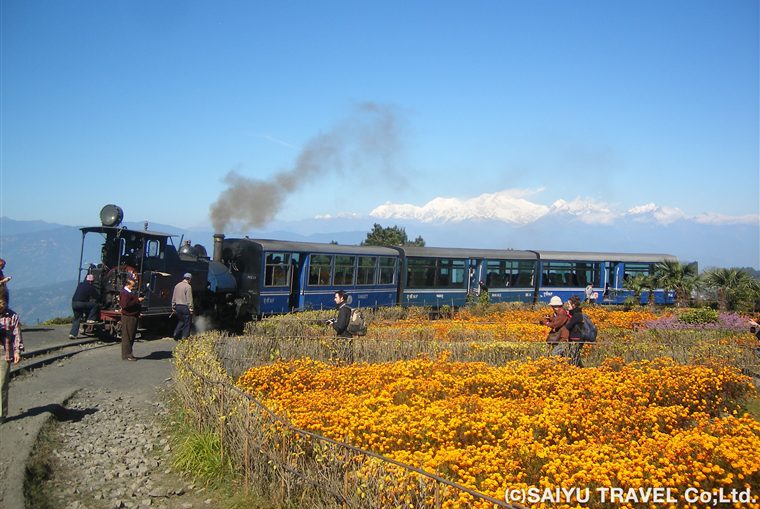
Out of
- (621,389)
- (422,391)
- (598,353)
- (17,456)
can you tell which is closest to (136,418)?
(17,456)

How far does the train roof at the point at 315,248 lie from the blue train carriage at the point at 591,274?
9.09 meters

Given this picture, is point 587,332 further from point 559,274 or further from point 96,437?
point 559,274

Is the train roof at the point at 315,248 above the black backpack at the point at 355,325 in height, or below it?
above

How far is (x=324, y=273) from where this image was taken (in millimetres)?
21219

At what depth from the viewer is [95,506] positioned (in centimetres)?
621

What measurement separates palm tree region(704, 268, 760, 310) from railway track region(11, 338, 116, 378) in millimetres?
23184

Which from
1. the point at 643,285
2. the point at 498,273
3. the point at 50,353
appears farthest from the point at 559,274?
the point at 50,353

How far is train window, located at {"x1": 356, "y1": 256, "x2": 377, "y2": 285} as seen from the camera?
22.7 m

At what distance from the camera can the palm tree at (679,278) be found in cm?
2691

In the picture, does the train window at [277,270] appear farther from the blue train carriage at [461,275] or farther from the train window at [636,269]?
the train window at [636,269]

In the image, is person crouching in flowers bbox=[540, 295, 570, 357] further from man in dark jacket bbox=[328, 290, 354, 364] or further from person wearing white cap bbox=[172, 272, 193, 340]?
person wearing white cap bbox=[172, 272, 193, 340]

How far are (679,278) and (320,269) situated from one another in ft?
56.8

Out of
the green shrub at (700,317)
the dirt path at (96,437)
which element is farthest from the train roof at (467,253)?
the dirt path at (96,437)

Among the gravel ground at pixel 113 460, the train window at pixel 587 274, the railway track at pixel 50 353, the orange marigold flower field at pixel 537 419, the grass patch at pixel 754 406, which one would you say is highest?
the train window at pixel 587 274
